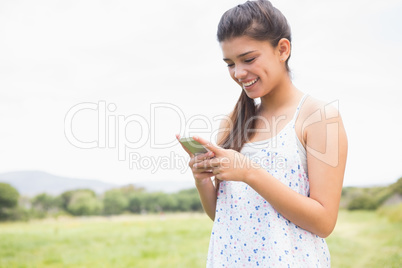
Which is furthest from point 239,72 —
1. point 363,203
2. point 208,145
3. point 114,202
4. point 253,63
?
point 363,203

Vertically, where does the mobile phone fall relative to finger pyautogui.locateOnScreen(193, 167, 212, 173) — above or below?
above

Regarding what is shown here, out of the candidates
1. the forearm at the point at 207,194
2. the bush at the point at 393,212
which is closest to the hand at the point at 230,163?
the forearm at the point at 207,194

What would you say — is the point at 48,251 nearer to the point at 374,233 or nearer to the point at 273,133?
the point at 273,133

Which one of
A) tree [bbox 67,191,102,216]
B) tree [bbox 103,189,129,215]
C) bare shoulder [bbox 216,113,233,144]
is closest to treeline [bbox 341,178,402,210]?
tree [bbox 103,189,129,215]

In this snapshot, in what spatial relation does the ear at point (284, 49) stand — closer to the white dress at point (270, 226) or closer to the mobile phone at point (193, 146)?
the white dress at point (270, 226)

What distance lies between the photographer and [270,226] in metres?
1.04

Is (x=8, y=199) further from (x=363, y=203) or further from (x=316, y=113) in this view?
(x=363, y=203)

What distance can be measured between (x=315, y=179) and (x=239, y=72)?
A: 392mm

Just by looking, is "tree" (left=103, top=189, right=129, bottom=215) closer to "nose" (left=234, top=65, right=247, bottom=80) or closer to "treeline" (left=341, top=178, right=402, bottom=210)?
"treeline" (left=341, top=178, right=402, bottom=210)

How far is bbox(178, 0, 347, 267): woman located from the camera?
993mm

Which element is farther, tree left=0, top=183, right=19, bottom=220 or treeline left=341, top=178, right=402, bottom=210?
treeline left=341, top=178, right=402, bottom=210

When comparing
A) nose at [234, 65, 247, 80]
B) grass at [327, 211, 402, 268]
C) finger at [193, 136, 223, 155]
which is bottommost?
grass at [327, 211, 402, 268]

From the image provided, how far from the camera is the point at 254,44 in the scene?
109 centimetres

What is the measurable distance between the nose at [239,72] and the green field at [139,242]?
2.92 metres
